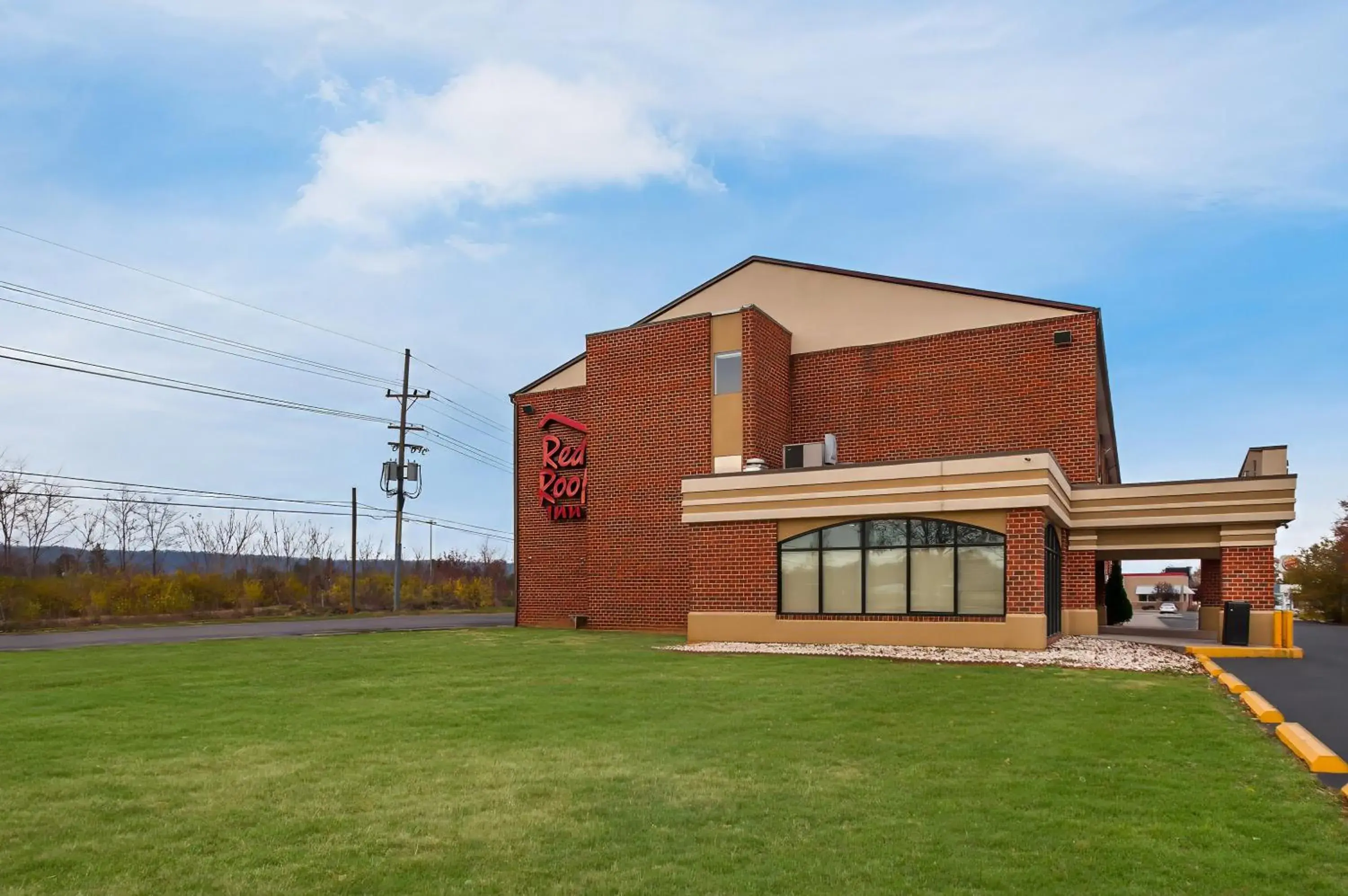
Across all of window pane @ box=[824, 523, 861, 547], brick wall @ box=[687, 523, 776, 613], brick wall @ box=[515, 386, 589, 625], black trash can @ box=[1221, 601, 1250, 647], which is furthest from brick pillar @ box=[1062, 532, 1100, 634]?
brick wall @ box=[515, 386, 589, 625]

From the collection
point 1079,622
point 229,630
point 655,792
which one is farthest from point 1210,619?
point 229,630

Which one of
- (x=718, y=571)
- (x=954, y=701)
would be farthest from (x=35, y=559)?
(x=954, y=701)

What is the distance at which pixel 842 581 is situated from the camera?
68.5 ft

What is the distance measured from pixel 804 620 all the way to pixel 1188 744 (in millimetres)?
12308

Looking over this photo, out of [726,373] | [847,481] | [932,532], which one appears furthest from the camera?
[726,373]

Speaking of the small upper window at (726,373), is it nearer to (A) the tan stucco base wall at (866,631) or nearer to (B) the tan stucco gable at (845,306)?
(B) the tan stucco gable at (845,306)

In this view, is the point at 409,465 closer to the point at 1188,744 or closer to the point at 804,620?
the point at 804,620

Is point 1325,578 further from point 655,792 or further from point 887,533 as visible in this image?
point 655,792

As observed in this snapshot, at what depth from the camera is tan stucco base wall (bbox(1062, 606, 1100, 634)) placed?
23500 millimetres

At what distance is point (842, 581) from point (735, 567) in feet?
8.72

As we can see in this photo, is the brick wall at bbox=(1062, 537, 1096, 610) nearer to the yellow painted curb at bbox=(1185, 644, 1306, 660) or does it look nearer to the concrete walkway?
the yellow painted curb at bbox=(1185, 644, 1306, 660)

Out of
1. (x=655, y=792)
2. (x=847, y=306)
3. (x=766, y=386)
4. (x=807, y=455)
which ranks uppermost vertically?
(x=847, y=306)

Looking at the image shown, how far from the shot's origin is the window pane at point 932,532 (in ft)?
64.6

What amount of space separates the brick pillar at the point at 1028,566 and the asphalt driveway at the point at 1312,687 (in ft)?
11.2
